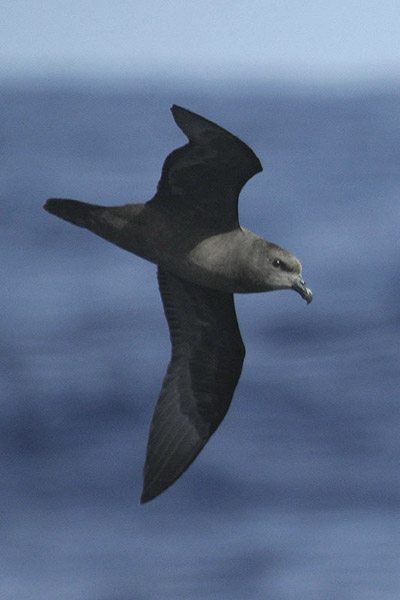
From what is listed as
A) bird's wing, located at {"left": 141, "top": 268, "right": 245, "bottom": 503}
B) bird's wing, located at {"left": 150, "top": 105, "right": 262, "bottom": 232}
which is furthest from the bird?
bird's wing, located at {"left": 141, "top": 268, "right": 245, "bottom": 503}

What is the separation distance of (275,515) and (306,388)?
11514 mm

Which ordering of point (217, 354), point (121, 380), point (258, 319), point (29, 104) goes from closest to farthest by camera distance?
1. point (217, 354)
2. point (258, 319)
3. point (121, 380)
4. point (29, 104)

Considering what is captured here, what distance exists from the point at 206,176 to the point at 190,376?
2.92 m

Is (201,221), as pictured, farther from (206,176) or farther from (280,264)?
(280,264)

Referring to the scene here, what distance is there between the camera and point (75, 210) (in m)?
11.4

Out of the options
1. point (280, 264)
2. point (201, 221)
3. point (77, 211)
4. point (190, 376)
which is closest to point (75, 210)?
point (77, 211)

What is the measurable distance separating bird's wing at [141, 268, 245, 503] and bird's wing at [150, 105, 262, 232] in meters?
1.48

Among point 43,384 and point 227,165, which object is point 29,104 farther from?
point 227,165

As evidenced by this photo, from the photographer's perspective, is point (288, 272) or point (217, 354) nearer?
point (288, 272)

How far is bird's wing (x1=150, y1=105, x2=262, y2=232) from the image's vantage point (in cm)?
1096

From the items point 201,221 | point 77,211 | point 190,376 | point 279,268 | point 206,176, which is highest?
point 206,176

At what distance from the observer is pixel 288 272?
36.7 ft

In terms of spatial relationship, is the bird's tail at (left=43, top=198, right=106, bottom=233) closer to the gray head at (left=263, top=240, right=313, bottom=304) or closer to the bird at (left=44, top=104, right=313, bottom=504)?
the bird at (left=44, top=104, right=313, bottom=504)

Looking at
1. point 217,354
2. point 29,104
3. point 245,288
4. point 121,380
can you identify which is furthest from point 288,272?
point 29,104
